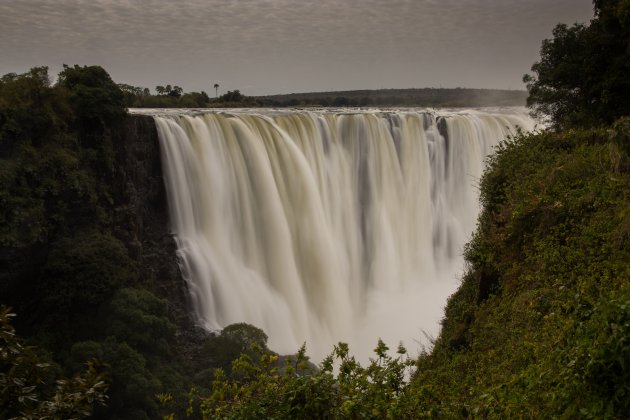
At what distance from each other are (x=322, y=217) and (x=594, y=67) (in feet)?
43.8

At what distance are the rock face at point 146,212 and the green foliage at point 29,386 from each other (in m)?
15.9

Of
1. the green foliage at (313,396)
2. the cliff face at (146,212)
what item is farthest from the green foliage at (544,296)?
the cliff face at (146,212)

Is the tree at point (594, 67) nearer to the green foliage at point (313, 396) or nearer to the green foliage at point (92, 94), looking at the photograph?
the green foliage at point (313, 396)

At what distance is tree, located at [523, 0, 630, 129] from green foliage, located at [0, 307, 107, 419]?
13922mm

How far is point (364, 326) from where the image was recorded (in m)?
24.5

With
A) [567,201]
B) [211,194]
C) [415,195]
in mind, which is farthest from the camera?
[415,195]

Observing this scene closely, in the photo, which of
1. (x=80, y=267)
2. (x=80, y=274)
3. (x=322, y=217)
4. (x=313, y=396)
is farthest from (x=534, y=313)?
(x=322, y=217)

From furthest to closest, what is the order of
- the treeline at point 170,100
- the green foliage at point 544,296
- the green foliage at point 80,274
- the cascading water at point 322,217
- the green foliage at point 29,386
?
1. the treeline at point 170,100
2. the cascading water at point 322,217
3. the green foliage at point 80,274
4. the green foliage at point 544,296
5. the green foliage at point 29,386

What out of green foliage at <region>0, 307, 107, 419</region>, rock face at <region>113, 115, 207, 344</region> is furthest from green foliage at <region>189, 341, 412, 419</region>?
rock face at <region>113, 115, 207, 344</region>

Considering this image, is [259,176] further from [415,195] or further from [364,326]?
[415,195]


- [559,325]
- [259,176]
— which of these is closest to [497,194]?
[559,325]

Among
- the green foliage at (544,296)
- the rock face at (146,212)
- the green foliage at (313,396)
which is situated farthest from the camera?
the rock face at (146,212)

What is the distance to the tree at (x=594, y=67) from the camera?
1542cm

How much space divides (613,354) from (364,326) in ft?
65.8
